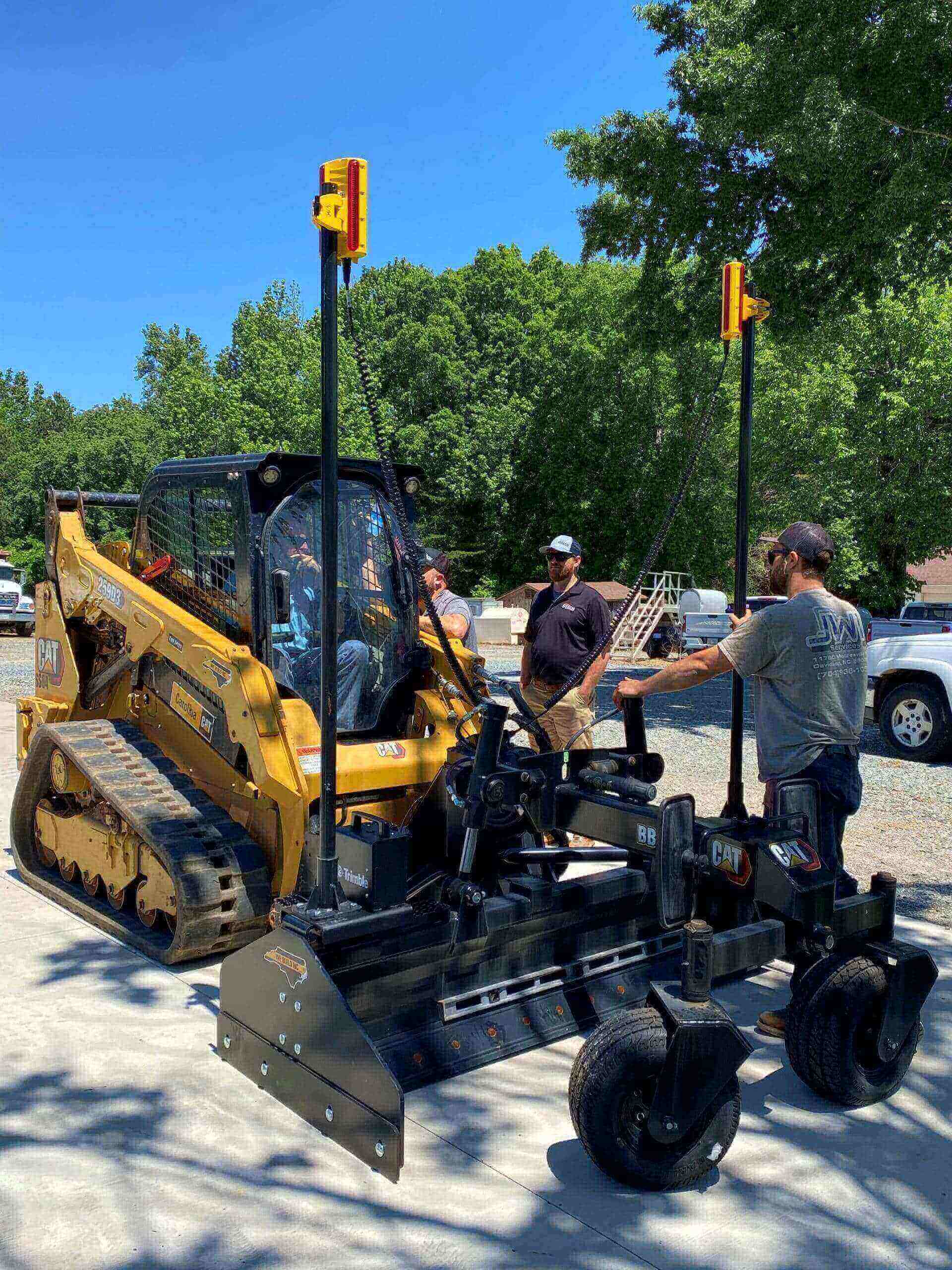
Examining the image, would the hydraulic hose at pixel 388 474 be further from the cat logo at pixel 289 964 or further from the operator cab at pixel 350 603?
the cat logo at pixel 289 964

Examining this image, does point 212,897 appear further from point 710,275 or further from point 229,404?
point 229,404

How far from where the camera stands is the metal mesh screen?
17.5ft

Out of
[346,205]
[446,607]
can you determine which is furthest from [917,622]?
[346,205]

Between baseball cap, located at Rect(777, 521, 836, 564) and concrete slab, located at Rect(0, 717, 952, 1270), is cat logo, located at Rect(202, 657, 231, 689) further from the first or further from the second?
baseball cap, located at Rect(777, 521, 836, 564)

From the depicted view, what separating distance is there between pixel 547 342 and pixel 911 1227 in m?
36.6

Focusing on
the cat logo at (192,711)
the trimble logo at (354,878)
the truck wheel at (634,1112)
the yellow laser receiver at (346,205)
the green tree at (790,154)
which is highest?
the green tree at (790,154)

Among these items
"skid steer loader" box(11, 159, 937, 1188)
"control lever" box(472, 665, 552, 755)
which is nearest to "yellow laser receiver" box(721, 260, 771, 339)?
"skid steer loader" box(11, 159, 937, 1188)

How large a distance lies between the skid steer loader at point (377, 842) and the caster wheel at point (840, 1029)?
0.03 ft

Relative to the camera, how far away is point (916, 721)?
1136 centimetres

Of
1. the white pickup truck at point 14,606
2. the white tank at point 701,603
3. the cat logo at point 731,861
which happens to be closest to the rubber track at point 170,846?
the cat logo at point 731,861

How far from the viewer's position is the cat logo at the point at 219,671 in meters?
4.82

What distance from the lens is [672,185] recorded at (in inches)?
564

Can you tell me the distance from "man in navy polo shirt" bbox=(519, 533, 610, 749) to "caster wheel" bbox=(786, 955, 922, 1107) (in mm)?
3010

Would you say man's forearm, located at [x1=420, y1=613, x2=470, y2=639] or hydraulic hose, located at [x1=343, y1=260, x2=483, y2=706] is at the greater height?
hydraulic hose, located at [x1=343, y1=260, x2=483, y2=706]
